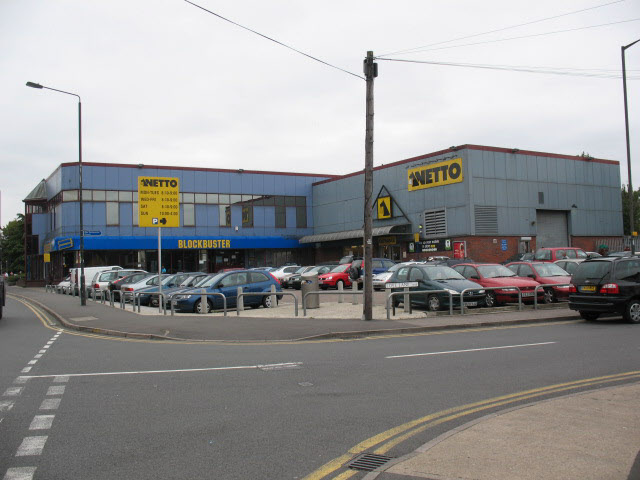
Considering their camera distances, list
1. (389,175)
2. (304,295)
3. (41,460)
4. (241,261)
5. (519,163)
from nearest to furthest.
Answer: (41,460) → (304,295) → (519,163) → (389,175) → (241,261)

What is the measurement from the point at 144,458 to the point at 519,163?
1664 inches

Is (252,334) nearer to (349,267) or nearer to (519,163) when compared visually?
(349,267)

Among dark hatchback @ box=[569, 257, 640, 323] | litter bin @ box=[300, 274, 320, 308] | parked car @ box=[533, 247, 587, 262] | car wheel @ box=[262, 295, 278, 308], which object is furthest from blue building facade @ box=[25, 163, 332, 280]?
dark hatchback @ box=[569, 257, 640, 323]

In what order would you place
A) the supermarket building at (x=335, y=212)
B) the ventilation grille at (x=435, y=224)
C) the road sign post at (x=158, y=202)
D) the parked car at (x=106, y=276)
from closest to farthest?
the road sign post at (x=158, y=202), the parked car at (x=106, y=276), the supermarket building at (x=335, y=212), the ventilation grille at (x=435, y=224)

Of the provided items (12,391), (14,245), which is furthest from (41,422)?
(14,245)

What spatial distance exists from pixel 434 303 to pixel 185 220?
3920 cm

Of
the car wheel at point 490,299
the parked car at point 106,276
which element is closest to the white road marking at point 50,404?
the car wheel at point 490,299

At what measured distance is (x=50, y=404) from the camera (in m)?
7.09

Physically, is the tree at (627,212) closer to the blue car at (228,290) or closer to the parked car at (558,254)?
the parked car at (558,254)

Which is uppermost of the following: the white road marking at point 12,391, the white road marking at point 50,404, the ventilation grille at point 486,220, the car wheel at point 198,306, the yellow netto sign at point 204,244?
the ventilation grille at point 486,220

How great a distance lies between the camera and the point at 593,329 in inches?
551

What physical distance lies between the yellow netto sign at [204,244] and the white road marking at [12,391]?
44.9 m

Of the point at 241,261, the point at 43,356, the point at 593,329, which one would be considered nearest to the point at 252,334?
the point at 43,356

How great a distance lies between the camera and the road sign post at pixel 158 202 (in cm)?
2172
